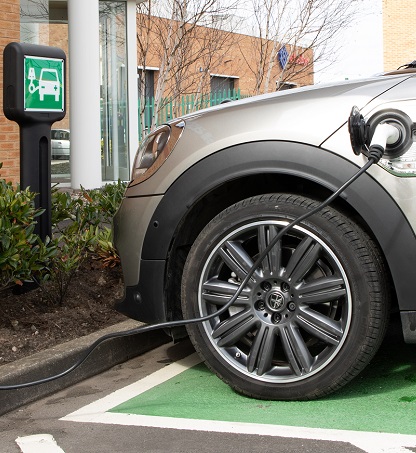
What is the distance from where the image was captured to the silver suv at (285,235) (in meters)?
3.56

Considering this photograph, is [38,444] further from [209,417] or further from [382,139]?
[382,139]

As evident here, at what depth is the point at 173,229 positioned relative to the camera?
13.2ft

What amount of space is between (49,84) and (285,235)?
2.16 metres

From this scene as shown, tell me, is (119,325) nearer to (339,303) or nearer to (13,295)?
(13,295)

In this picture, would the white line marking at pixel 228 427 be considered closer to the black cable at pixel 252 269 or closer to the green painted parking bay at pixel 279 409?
the green painted parking bay at pixel 279 409

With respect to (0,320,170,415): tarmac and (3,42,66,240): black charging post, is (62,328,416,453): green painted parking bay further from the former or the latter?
(3,42,66,240): black charging post

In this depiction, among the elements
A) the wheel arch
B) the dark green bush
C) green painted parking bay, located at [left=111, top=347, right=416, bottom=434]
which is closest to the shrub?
the dark green bush

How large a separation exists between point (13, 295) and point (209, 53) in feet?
36.9

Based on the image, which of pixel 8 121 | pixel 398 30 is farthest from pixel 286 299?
pixel 398 30

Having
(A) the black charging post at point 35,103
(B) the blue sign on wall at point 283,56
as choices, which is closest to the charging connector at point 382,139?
(A) the black charging post at point 35,103

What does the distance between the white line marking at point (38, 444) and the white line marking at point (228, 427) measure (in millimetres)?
238

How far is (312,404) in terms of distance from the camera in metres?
3.72

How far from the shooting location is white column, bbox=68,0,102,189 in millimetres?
11625

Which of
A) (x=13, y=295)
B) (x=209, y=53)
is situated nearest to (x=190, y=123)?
(x=13, y=295)
